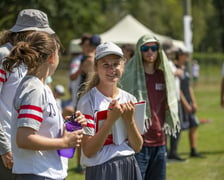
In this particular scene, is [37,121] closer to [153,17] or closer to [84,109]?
[84,109]

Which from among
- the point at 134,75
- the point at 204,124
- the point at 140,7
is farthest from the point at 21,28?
the point at 140,7

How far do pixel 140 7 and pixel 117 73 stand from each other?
200ft

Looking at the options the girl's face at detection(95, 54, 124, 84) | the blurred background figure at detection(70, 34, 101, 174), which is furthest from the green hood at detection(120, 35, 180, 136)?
the blurred background figure at detection(70, 34, 101, 174)

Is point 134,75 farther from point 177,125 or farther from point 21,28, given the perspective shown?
point 21,28

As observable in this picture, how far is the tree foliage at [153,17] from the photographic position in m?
36.9

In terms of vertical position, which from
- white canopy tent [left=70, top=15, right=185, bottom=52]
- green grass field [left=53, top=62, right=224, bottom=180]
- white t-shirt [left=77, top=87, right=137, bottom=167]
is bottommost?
green grass field [left=53, top=62, right=224, bottom=180]

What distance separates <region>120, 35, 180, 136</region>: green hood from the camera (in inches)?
201

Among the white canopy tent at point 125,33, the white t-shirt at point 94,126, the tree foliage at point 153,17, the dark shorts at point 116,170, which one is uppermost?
the tree foliage at point 153,17

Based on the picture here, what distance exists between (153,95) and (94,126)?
5.03 feet

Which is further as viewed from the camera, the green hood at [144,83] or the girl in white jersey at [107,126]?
the green hood at [144,83]

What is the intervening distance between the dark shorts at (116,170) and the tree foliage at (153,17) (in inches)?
1002

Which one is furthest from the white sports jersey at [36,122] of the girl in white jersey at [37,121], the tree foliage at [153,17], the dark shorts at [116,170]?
the tree foliage at [153,17]

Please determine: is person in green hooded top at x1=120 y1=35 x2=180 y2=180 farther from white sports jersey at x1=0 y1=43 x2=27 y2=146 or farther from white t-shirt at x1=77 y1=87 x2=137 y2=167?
white sports jersey at x1=0 y1=43 x2=27 y2=146

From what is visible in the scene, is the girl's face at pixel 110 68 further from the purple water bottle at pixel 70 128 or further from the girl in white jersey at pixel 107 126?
the purple water bottle at pixel 70 128
